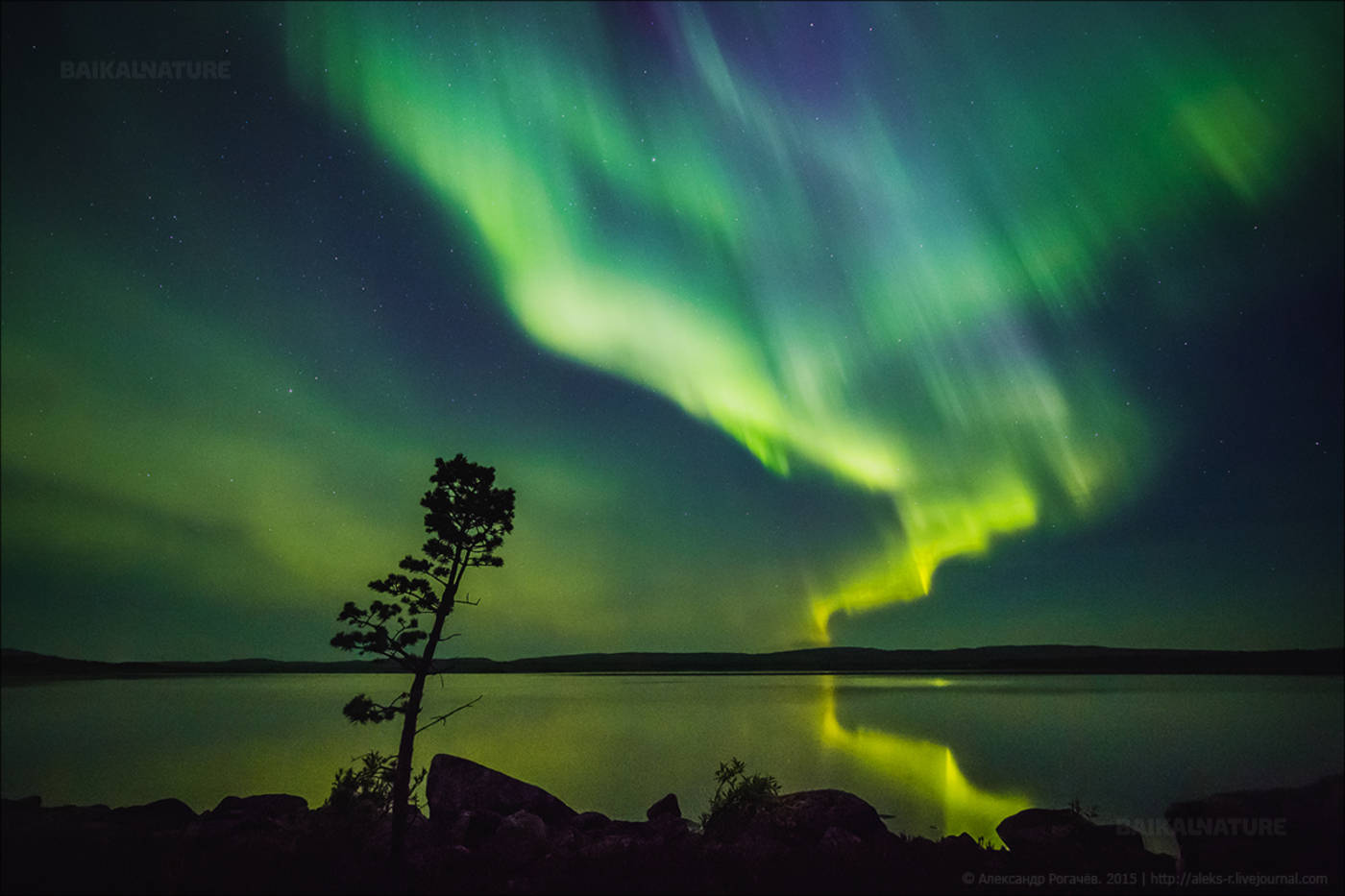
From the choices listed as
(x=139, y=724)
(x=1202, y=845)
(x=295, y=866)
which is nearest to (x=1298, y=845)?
(x=1202, y=845)

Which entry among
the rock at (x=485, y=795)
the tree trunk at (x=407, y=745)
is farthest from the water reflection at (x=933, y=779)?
the tree trunk at (x=407, y=745)

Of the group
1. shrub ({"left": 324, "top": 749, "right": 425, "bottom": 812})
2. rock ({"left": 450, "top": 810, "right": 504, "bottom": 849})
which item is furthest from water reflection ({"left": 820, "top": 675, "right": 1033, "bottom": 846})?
shrub ({"left": 324, "top": 749, "right": 425, "bottom": 812})

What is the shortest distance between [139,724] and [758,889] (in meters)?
A: 93.6

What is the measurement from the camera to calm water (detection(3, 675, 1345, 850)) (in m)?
36.3

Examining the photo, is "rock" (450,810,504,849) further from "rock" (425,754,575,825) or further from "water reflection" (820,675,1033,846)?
"water reflection" (820,675,1033,846)

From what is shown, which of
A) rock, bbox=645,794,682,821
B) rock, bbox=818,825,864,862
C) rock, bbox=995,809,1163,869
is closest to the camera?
rock, bbox=995,809,1163,869

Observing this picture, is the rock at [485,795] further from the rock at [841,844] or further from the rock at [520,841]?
the rock at [841,844]

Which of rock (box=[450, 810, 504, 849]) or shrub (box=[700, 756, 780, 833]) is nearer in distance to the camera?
rock (box=[450, 810, 504, 849])

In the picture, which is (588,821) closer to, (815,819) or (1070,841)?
(815,819)

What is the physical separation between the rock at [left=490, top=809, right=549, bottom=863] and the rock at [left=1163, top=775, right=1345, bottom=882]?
14111 mm

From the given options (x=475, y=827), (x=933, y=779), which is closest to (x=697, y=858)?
(x=475, y=827)

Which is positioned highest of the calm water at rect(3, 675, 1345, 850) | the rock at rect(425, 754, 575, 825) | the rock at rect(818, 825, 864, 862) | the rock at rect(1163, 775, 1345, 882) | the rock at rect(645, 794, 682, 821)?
the rock at rect(1163, 775, 1345, 882)

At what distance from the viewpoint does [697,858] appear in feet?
48.8

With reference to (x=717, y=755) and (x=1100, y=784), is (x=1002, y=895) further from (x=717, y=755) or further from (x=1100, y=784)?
(x=717, y=755)
